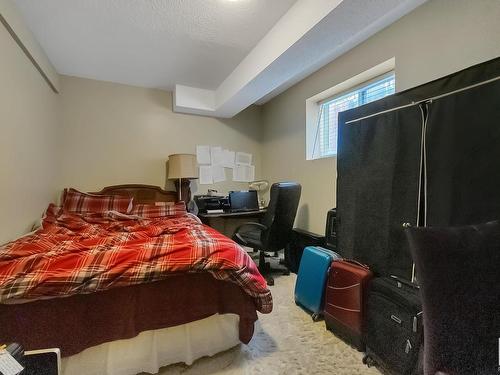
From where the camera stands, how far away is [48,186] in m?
2.65

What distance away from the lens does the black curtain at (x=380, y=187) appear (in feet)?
4.74

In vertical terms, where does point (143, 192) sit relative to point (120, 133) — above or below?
below

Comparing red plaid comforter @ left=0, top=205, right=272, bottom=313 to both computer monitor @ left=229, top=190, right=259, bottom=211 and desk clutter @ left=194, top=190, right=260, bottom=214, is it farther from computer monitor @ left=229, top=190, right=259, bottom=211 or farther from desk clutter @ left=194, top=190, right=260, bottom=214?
computer monitor @ left=229, top=190, right=259, bottom=211

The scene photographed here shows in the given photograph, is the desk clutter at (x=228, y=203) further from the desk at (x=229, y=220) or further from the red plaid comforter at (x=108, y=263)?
the red plaid comforter at (x=108, y=263)

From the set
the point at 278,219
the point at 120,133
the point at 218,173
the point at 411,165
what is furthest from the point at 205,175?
the point at 411,165

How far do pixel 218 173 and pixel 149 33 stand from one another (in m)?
2.06

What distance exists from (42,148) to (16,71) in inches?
30.2

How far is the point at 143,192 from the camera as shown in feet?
11.0

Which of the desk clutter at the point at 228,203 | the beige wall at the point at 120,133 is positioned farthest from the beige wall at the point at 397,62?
the beige wall at the point at 120,133

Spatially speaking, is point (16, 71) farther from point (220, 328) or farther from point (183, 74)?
point (220, 328)

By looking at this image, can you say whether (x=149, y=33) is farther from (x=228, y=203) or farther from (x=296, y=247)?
(x=296, y=247)

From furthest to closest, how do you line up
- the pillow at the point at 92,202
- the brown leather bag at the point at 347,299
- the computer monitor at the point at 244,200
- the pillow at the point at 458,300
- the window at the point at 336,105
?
the computer monitor at the point at 244,200
the pillow at the point at 92,202
the window at the point at 336,105
the brown leather bag at the point at 347,299
the pillow at the point at 458,300

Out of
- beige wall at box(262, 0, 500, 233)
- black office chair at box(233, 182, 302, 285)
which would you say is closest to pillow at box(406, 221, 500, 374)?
beige wall at box(262, 0, 500, 233)

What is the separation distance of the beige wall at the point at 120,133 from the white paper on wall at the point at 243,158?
14.2 inches
